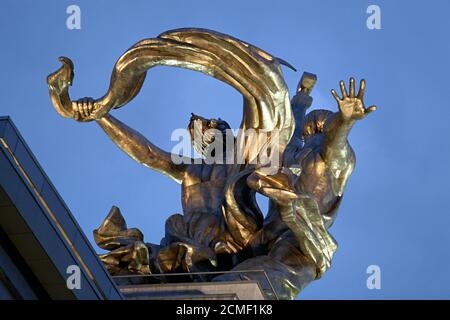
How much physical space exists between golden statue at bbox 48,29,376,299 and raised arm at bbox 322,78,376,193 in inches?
0.6

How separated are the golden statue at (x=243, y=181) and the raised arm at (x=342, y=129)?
1 centimetres

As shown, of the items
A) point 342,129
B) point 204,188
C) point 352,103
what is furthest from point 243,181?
point 352,103

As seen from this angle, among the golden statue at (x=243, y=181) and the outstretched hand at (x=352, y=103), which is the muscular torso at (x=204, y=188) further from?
the outstretched hand at (x=352, y=103)

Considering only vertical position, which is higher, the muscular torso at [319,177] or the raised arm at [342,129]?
the raised arm at [342,129]

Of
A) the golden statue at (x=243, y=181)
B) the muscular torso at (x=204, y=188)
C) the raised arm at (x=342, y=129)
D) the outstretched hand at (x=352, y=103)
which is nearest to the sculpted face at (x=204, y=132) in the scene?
the golden statue at (x=243, y=181)

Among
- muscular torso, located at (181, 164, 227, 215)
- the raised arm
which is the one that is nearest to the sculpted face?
muscular torso, located at (181, 164, 227, 215)

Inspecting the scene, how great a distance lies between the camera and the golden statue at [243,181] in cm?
2192

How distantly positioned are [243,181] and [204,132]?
1.61 m

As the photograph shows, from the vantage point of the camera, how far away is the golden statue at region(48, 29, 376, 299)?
21.9 meters

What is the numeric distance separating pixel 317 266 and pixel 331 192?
1.32m

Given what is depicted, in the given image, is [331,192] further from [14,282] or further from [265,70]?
[14,282]

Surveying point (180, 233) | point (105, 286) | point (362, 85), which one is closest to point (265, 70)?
point (362, 85)

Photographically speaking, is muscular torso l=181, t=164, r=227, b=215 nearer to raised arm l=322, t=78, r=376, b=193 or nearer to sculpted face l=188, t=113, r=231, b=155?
sculpted face l=188, t=113, r=231, b=155

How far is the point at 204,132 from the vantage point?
940 inches
